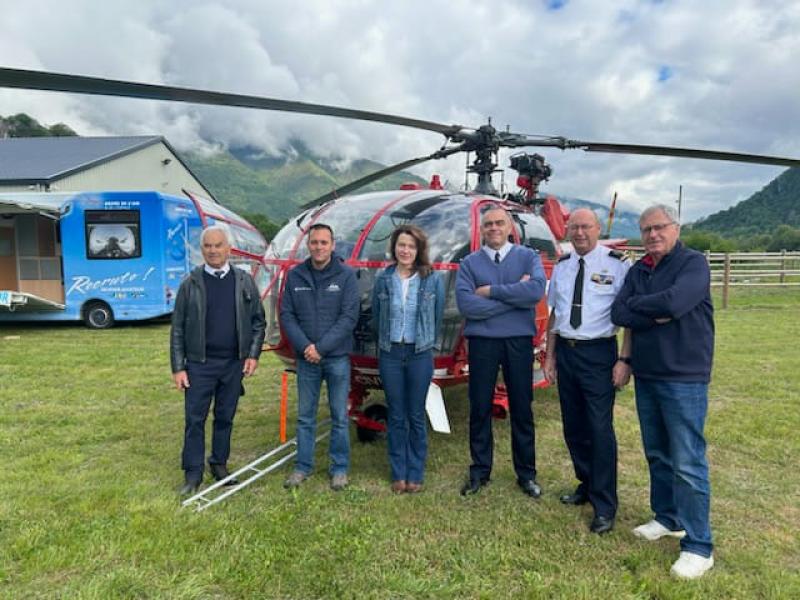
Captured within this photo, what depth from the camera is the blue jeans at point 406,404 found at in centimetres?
371

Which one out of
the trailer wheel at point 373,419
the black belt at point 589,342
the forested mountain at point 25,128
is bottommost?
the trailer wheel at point 373,419

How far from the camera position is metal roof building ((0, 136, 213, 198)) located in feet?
60.9

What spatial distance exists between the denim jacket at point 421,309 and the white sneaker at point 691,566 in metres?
1.82


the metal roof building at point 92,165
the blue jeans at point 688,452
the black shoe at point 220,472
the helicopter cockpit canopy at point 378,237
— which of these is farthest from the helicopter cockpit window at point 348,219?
the metal roof building at point 92,165

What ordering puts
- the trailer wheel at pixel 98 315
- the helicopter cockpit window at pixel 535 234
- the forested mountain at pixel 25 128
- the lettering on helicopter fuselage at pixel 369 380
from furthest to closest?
the forested mountain at pixel 25 128
the trailer wheel at pixel 98 315
the helicopter cockpit window at pixel 535 234
the lettering on helicopter fuselage at pixel 369 380

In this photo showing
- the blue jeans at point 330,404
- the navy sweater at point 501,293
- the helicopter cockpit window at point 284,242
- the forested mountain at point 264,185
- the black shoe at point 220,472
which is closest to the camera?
the navy sweater at point 501,293

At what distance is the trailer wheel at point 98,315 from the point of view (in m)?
11.7

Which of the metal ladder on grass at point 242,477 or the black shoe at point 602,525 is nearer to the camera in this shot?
the black shoe at point 602,525

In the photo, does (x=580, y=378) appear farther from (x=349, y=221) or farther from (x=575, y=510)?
(x=349, y=221)

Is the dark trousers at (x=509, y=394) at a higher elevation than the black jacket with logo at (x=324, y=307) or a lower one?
lower

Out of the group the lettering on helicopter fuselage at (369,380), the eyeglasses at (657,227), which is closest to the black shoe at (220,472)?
the lettering on helicopter fuselage at (369,380)

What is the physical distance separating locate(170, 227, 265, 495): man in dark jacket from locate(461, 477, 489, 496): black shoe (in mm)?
1711

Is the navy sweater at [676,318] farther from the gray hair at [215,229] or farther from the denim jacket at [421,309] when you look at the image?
the gray hair at [215,229]

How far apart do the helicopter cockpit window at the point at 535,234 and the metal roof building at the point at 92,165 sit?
1805cm
